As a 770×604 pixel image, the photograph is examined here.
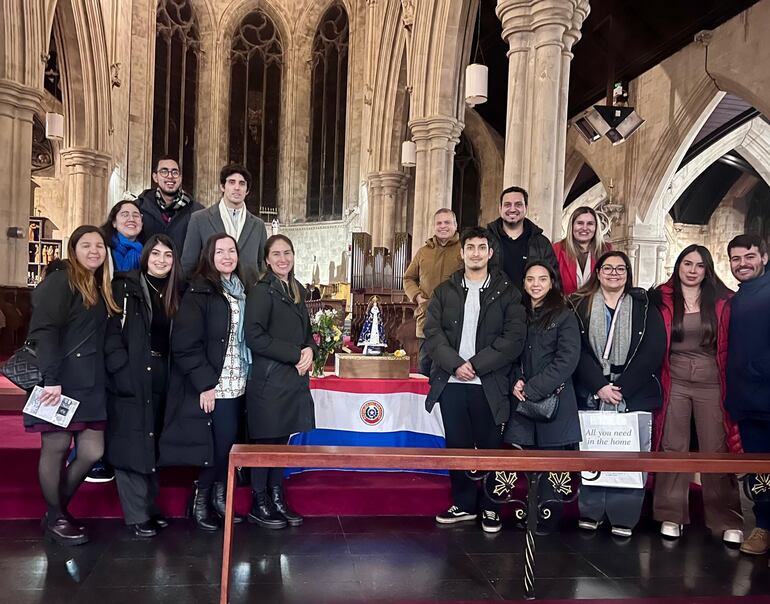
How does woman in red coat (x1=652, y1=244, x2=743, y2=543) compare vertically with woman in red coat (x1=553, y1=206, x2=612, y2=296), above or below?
below

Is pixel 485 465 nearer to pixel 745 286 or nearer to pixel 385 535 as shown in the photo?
pixel 385 535

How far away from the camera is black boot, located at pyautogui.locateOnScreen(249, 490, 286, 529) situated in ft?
11.3

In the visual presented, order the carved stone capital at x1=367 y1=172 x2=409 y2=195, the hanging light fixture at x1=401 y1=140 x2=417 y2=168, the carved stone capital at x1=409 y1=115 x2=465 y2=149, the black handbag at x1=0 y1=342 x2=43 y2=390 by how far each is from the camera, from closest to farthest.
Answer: the black handbag at x1=0 y1=342 x2=43 y2=390 → the carved stone capital at x1=409 y1=115 x2=465 y2=149 → the hanging light fixture at x1=401 y1=140 x2=417 y2=168 → the carved stone capital at x1=367 y1=172 x2=409 y2=195

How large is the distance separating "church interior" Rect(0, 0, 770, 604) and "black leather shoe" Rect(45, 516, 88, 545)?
0.07m

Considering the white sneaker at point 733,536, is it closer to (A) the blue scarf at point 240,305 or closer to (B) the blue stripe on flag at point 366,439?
(B) the blue stripe on flag at point 366,439

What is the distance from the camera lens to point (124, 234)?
3.48 meters

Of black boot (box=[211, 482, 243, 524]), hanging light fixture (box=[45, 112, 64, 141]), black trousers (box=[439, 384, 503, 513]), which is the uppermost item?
hanging light fixture (box=[45, 112, 64, 141])

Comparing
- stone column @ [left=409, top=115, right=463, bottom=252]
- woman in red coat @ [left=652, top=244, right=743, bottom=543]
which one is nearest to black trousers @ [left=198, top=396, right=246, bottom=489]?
woman in red coat @ [left=652, top=244, right=743, bottom=543]

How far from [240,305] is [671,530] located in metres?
2.63

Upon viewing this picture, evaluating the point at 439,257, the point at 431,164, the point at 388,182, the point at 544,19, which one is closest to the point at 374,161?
the point at 388,182

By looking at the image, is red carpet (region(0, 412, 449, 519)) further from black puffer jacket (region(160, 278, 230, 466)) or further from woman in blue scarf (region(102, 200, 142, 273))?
woman in blue scarf (region(102, 200, 142, 273))

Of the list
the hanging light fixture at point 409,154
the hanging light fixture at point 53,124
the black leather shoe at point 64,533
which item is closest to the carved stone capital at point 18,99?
the hanging light fixture at point 53,124

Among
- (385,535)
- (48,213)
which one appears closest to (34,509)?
(385,535)

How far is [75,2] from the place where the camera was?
12977mm
